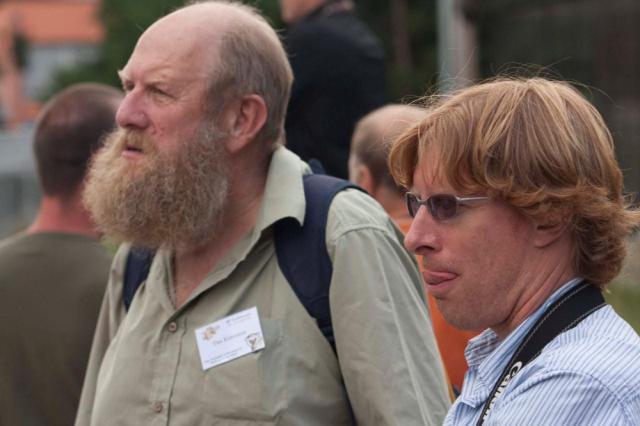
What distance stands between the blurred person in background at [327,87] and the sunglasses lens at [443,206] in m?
2.95

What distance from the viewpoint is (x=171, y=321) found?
124 inches

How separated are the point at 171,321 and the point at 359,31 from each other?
2.67m

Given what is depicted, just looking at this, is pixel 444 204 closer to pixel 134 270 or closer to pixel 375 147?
pixel 134 270

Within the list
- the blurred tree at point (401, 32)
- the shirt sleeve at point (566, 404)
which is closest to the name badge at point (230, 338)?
the shirt sleeve at point (566, 404)

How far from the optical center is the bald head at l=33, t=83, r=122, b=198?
4.17m

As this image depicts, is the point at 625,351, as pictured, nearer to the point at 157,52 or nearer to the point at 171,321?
the point at 171,321

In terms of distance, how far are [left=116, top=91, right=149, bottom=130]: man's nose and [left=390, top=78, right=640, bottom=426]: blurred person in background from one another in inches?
46.3

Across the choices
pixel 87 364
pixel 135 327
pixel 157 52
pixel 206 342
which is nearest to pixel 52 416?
pixel 87 364

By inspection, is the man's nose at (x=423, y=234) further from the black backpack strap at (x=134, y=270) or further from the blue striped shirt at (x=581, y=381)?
the black backpack strap at (x=134, y=270)

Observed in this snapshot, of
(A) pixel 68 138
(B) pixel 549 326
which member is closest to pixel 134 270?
(A) pixel 68 138

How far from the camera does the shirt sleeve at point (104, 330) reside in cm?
348

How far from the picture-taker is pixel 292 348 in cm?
296

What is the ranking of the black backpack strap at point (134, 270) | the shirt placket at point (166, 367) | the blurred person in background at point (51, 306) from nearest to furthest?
the shirt placket at point (166, 367) → the black backpack strap at point (134, 270) → the blurred person in background at point (51, 306)

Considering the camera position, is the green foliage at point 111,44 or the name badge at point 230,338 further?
the green foliage at point 111,44
